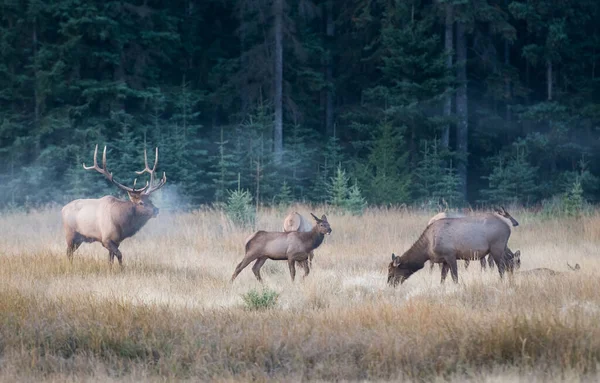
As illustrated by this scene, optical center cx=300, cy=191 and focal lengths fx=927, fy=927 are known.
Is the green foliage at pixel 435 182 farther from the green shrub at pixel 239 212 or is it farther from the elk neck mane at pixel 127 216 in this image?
the elk neck mane at pixel 127 216

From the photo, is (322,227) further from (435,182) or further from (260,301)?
(435,182)

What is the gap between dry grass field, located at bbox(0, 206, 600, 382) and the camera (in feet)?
24.9

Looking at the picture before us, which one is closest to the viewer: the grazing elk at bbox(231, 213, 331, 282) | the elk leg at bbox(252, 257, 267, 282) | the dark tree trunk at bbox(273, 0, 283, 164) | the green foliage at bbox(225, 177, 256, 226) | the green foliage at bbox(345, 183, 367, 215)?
the grazing elk at bbox(231, 213, 331, 282)

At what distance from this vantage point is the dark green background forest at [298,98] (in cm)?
3012

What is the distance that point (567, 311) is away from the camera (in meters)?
8.85

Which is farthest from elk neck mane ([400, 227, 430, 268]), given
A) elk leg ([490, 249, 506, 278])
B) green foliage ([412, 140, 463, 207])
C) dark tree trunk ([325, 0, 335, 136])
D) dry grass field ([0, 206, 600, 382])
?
dark tree trunk ([325, 0, 335, 136])

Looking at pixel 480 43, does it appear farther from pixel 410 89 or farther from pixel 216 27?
pixel 216 27

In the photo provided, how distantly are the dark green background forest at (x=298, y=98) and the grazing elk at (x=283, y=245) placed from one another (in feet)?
49.0

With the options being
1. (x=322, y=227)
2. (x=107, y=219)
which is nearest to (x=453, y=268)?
(x=322, y=227)

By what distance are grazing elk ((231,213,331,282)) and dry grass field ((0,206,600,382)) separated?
32 centimetres

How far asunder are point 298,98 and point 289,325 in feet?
88.4

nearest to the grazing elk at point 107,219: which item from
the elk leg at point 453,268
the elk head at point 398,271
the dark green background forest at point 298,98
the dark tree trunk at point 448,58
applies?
the elk head at point 398,271

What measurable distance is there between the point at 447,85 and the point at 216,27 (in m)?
10.8

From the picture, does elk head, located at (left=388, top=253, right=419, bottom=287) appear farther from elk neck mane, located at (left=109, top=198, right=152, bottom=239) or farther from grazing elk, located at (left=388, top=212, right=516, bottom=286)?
elk neck mane, located at (left=109, top=198, right=152, bottom=239)
